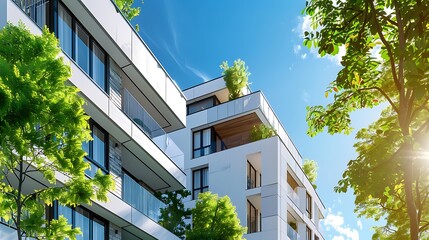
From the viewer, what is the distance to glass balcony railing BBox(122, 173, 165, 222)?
2209cm

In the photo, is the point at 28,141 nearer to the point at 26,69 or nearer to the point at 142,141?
the point at 26,69

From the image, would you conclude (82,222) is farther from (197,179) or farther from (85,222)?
(197,179)

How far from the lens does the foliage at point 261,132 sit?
39875 millimetres

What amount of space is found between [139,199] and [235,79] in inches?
814

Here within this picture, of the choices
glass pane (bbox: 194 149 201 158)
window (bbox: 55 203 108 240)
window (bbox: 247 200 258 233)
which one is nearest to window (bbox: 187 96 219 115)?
glass pane (bbox: 194 149 201 158)

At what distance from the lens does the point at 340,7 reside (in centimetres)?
907

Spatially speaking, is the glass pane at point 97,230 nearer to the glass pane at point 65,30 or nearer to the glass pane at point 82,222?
the glass pane at point 82,222

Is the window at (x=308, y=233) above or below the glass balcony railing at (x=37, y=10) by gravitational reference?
below

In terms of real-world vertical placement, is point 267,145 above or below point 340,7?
above

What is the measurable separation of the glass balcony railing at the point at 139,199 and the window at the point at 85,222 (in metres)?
1.32

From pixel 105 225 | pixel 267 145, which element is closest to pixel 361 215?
pixel 105 225

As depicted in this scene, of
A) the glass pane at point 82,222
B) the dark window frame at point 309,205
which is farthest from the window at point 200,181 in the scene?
the glass pane at point 82,222

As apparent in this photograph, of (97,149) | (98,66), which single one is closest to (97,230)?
(97,149)

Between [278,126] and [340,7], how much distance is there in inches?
1398
